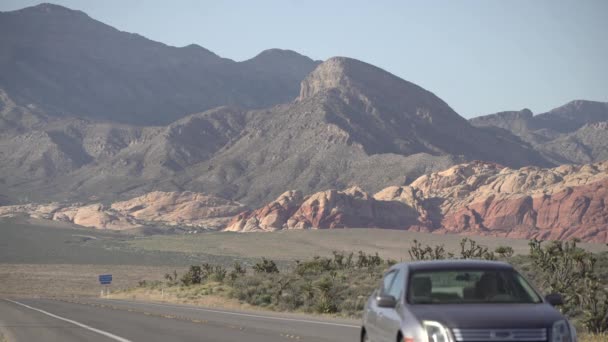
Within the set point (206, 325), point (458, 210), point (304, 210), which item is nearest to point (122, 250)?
point (304, 210)

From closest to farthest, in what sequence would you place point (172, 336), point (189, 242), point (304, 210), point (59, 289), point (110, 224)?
point (172, 336) → point (59, 289) → point (189, 242) → point (304, 210) → point (110, 224)

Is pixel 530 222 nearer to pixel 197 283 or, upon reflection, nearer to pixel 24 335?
pixel 197 283

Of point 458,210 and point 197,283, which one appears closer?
point 197,283

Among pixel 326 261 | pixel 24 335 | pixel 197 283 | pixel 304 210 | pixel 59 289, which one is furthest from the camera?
pixel 304 210

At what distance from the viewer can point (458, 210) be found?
173 m

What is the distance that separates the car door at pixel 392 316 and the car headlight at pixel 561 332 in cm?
173

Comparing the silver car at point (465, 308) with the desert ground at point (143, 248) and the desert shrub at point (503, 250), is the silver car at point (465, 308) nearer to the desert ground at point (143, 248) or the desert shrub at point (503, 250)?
the desert shrub at point (503, 250)

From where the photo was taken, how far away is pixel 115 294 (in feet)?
216

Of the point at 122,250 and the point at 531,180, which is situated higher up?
the point at 531,180

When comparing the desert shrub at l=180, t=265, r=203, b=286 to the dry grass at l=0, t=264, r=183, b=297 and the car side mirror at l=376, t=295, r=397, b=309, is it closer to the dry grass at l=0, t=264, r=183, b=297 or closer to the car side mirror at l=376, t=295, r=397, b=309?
the dry grass at l=0, t=264, r=183, b=297

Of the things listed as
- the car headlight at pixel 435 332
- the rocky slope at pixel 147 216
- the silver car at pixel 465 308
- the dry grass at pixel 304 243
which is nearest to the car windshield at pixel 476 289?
the silver car at pixel 465 308

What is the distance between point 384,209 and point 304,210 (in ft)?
46.7

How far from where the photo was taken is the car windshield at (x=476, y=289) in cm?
1121

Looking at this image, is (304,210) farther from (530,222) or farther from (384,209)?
(530,222)
